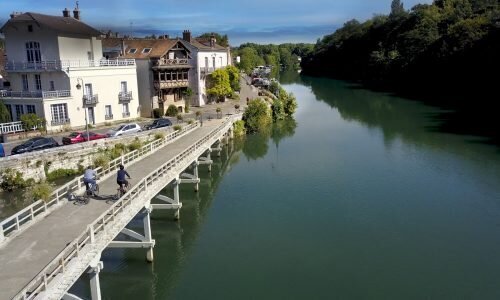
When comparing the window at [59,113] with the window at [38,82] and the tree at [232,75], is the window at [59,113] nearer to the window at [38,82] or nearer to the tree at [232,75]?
the window at [38,82]

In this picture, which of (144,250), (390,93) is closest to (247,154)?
(144,250)

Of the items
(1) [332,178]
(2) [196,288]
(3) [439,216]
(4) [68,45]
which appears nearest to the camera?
(2) [196,288]

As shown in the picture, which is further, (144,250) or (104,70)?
(104,70)

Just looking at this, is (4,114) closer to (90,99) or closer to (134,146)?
(90,99)

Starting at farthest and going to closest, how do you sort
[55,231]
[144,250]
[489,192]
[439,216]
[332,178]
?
[332,178] < [489,192] < [439,216] < [144,250] < [55,231]

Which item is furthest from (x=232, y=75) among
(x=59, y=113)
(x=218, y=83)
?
(x=59, y=113)

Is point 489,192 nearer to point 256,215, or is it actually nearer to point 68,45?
point 256,215
